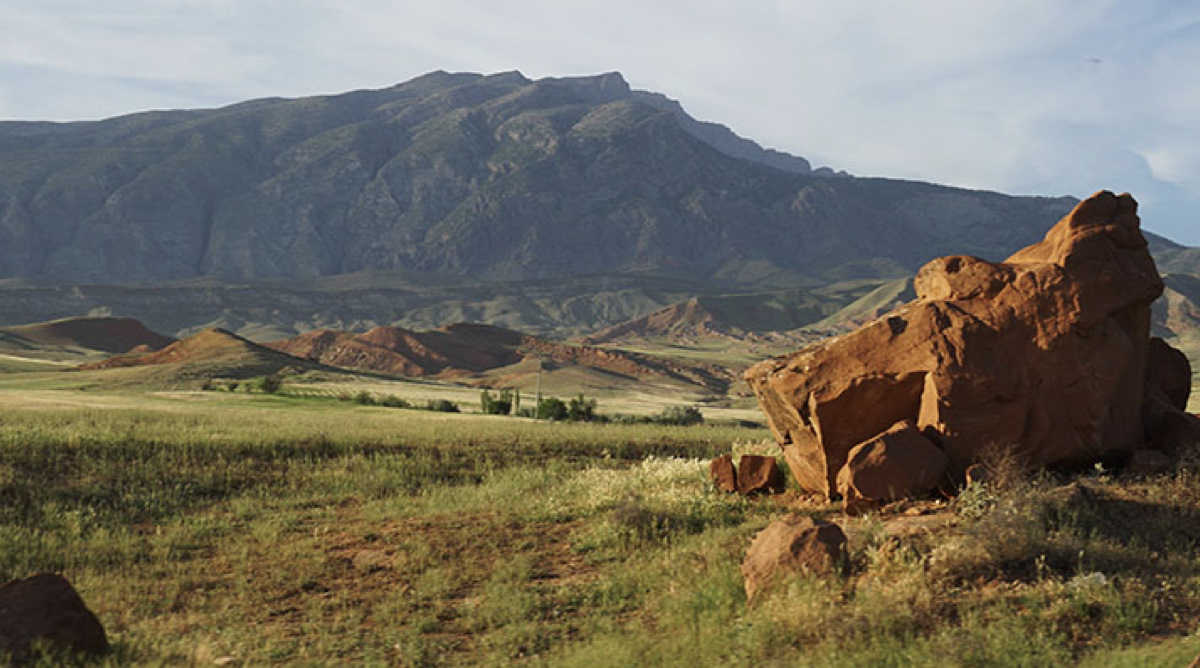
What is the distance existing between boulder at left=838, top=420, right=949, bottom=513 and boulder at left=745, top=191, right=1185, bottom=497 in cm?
50

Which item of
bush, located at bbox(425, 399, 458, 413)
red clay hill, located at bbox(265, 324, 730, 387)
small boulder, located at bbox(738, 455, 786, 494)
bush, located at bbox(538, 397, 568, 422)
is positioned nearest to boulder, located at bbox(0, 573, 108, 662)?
small boulder, located at bbox(738, 455, 786, 494)

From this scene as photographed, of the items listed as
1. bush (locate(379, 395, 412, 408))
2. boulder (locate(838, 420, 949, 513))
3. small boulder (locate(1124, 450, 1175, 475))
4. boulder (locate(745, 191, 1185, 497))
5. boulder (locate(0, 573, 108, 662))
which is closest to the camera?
boulder (locate(0, 573, 108, 662))

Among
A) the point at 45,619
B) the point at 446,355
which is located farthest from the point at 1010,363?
the point at 446,355

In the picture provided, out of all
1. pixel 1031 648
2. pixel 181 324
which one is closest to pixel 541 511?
pixel 1031 648

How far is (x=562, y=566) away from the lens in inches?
546

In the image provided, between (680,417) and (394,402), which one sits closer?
(680,417)

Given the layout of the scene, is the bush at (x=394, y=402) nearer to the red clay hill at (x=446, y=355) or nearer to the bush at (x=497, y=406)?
the bush at (x=497, y=406)

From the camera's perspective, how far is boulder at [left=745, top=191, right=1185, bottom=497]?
14383 mm

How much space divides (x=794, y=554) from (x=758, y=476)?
632cm

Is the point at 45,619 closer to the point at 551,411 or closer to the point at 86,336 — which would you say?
the point at 551,411

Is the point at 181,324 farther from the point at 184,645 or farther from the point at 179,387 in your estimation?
the point at 184,645

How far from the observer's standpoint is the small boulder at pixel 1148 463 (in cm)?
1452

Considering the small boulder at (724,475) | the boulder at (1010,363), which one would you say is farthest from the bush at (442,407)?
the boulder at (1010,363)

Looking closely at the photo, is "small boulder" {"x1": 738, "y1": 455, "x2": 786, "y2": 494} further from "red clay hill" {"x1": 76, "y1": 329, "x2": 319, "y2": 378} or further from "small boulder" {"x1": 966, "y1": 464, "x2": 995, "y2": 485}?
"red clay hill" {"x1": 76, "y1": 329, "x2": 319, "y2": 378}
